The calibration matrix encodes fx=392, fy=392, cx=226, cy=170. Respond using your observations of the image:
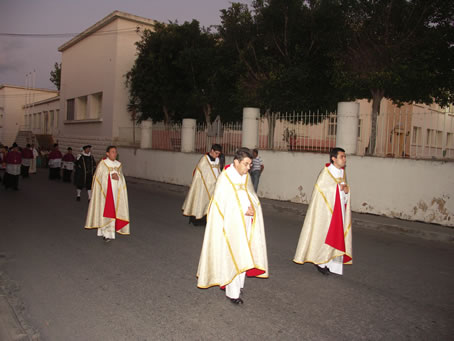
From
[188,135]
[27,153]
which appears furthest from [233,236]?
[27,153]

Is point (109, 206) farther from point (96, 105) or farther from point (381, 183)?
point (96, 105)

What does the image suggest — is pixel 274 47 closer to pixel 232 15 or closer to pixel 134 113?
pixel 232 15

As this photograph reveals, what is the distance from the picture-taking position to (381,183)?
1036 centimetres

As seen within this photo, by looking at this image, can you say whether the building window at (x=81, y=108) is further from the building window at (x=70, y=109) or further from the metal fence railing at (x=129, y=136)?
the metal fence railing at (x=129, y=136)

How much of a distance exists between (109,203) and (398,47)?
8.91 meters

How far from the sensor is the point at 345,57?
12070 mm

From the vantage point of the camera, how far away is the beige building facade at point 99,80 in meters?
25.2

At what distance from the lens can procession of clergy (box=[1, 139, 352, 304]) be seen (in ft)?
14.1

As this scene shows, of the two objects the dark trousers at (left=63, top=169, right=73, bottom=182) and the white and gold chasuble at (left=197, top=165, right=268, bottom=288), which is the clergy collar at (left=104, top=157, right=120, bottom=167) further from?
the dark trousers at (left=63, top=169, right=73, bottom=182)

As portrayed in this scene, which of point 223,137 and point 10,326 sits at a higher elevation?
point 223,137

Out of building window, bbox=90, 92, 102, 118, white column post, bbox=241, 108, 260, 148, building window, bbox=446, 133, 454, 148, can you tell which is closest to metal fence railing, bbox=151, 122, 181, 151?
white column post, bbox=241, 108, 260, 148

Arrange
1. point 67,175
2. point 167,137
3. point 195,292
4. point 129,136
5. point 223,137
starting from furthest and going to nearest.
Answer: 1. point 129,136
2. point 167,137
3. point 67,175
4. point 223,137
5. point 195,292

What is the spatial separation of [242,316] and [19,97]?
53.6 metres

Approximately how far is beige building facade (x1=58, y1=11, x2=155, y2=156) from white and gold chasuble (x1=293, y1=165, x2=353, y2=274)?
69.6 ft
